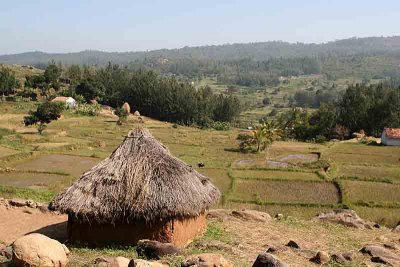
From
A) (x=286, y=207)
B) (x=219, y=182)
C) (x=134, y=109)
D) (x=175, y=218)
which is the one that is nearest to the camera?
(x=175, y=218)

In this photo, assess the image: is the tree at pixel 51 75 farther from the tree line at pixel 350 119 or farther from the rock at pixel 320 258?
the rock at pixel 320 258

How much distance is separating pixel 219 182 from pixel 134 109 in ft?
174

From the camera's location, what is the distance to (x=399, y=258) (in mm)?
13312

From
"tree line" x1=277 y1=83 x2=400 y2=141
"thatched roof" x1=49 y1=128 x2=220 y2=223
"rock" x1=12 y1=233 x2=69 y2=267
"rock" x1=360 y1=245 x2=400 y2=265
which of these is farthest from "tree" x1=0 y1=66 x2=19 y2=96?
"rock" x1=360 y1=245 x2=400 y2=265

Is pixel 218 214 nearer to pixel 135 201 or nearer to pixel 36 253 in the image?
pixel 135 201

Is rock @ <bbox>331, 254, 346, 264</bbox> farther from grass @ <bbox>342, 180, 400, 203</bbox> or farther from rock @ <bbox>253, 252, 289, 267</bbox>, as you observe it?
grass @ <bbox>342, 180, 400, 203</bbox>

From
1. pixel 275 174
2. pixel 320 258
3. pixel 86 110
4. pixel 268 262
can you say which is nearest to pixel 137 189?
pixel 268 262

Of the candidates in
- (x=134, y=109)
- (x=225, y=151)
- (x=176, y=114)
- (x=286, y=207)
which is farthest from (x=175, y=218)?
(x=134, y=109)

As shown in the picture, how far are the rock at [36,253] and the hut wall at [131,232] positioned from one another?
3099 millimetres

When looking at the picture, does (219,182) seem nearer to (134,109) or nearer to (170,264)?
(170,264)

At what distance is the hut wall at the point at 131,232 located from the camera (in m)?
14.0

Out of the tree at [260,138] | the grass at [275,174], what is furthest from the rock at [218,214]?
the tree at [260,138]

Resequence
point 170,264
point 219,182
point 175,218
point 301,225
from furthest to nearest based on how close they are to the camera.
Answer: point 219,182 → point 301,225 → point 175,218 → point 170,264

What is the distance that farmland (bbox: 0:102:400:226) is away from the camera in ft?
77.0
